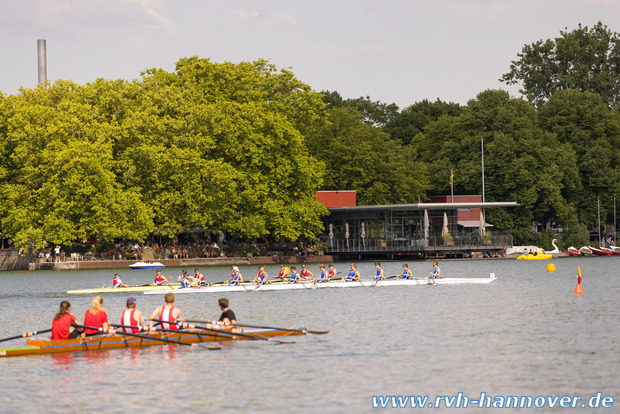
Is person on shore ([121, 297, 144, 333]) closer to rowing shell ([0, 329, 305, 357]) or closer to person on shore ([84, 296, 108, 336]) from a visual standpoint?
rowing shell ([0, 329, 305, 357])

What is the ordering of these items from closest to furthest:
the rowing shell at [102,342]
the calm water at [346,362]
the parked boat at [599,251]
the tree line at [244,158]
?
the calm water at [346,362] → the rowing shell at [102,342] → the tree line at [244,158] → the parked boat at [599,251]

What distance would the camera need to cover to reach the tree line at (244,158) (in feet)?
241

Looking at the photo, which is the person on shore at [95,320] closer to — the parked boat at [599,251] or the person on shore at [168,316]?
the person on shore at [168,316]

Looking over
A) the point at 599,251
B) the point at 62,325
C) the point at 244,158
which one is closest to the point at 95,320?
the point at 62,325

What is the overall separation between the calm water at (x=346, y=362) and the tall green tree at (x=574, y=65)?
82716 millimetres

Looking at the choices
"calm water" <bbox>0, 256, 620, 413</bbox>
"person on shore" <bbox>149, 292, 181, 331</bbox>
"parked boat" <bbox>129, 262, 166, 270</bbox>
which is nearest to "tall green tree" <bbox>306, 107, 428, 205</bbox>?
"parked boat" <bbox>129, 262, 166, 270</bbox>

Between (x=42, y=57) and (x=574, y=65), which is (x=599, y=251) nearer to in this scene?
(x=574, y=65)

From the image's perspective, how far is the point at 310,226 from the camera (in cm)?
8300

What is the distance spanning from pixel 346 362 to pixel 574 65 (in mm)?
105830

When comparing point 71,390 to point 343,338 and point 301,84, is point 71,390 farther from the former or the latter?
point 301,84

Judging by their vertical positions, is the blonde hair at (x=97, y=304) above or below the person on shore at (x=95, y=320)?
above

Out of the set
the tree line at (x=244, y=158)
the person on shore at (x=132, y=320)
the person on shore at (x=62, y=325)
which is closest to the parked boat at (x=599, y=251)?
the tree line at (x=244, y=158)

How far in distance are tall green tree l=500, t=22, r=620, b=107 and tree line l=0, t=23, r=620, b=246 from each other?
1624cm

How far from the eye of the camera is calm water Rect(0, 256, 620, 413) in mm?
19875
